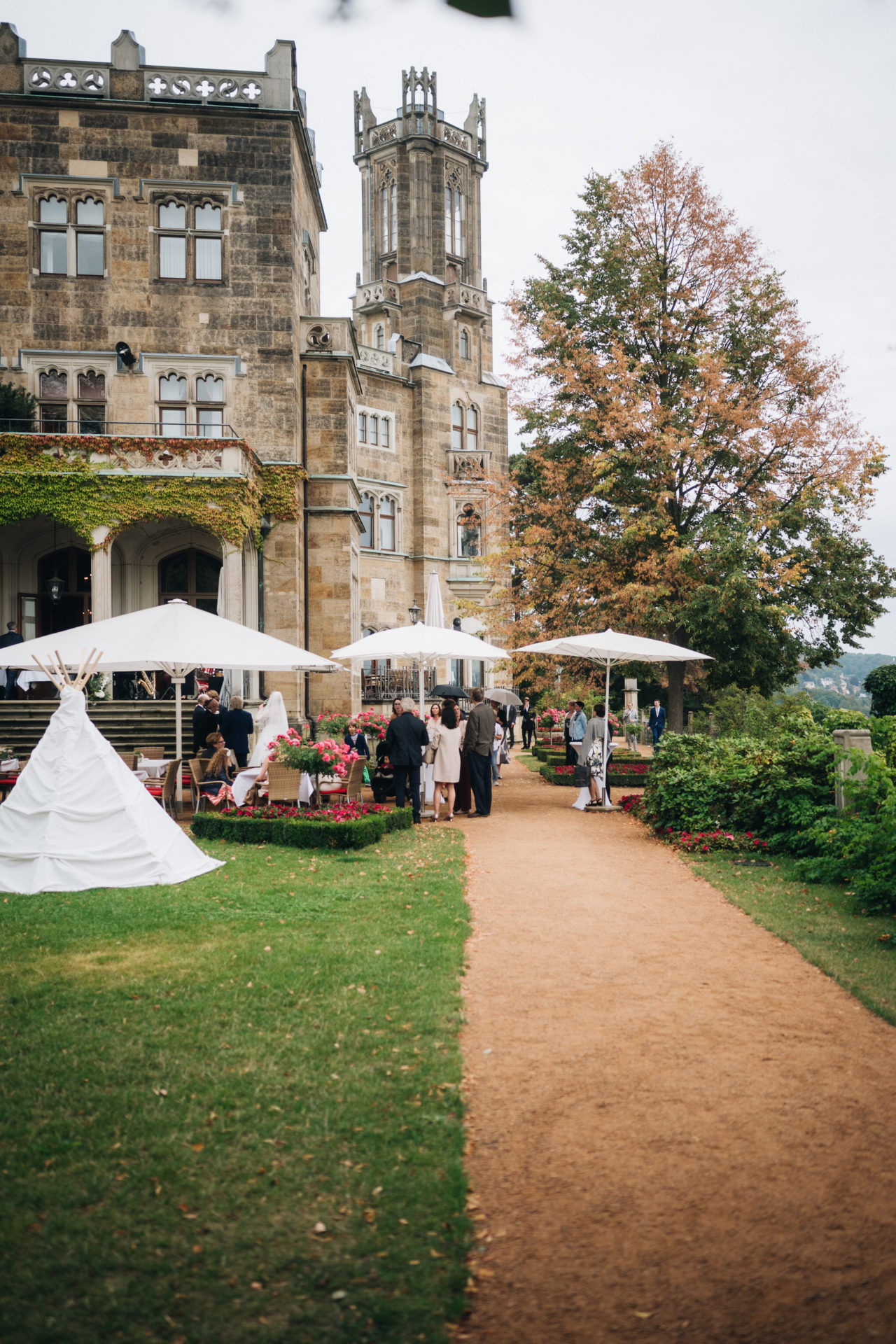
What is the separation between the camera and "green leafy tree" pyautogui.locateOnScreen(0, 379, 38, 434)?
23328 millimetres

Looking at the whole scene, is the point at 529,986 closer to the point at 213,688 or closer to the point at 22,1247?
the point at 22,1247

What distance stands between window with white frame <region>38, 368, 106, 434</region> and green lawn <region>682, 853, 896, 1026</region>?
2065 centimetres

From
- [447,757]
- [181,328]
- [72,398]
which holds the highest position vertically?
[181,328]

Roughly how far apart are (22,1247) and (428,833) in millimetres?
10131

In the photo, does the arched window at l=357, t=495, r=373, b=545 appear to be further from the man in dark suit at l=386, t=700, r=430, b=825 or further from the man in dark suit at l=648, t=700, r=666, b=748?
the man in dark suit at l=386, t=700, r=430, b=825

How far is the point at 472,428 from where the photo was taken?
145ft

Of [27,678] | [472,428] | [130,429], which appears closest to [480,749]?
[27,678]

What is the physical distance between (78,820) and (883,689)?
1894cm

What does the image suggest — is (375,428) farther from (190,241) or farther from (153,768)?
(153,768)

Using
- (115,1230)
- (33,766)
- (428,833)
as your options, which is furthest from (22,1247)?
(428,833)

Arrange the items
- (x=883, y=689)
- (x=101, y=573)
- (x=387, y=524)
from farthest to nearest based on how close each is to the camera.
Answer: (x=387, y=524) < (x=883, y=689) < (x=101, y=573)

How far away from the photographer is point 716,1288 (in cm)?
320

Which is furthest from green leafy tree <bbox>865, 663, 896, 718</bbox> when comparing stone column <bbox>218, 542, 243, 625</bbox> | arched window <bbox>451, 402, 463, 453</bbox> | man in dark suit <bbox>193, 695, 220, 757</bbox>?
arched window <bbox>451, 402, 463, 453</bbox>

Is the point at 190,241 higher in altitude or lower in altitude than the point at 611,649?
higher
